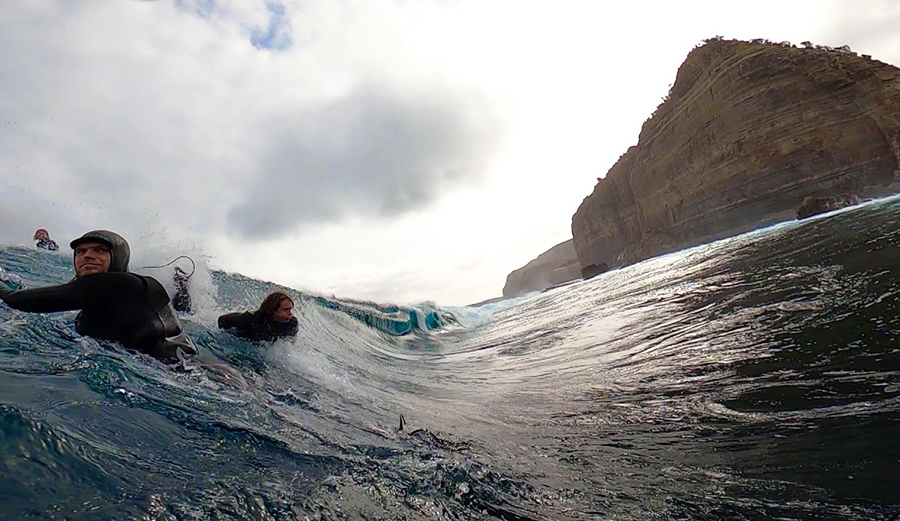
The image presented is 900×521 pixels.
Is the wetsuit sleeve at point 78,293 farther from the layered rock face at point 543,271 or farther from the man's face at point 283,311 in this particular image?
the layered rock face at point 543,271

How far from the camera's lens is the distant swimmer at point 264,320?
21.4 feet

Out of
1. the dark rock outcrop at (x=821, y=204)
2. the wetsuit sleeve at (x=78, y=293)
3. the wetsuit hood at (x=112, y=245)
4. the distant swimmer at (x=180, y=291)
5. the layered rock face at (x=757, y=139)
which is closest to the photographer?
the wetsuit sleeve at (x=78, y=293)

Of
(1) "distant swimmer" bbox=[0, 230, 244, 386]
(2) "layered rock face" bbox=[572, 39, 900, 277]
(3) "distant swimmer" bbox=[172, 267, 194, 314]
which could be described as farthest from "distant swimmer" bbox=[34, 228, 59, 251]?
(2) "layered rock face" bbox=[572, 39, 900, 277]

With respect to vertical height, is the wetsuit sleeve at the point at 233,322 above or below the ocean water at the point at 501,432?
above

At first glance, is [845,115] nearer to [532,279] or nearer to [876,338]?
[876,338]

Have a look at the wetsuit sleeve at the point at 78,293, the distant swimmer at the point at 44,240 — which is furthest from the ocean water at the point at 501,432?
the distant swimmer at the point at 44,240

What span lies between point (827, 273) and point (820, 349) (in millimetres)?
4402

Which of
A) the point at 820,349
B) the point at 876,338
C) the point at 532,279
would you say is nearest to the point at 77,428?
the point at 820,349

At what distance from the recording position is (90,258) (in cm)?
375

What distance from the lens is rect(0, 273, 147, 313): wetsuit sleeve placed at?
11.2 feet

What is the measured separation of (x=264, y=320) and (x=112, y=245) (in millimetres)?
2949

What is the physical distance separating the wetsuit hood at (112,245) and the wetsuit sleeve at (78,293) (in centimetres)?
17

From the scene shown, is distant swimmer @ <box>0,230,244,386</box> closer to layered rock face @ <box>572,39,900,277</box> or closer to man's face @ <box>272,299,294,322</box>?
man's face @ <box>272,299,294,322</box>

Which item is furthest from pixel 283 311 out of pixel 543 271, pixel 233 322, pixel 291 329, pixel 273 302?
pixel 543 271
